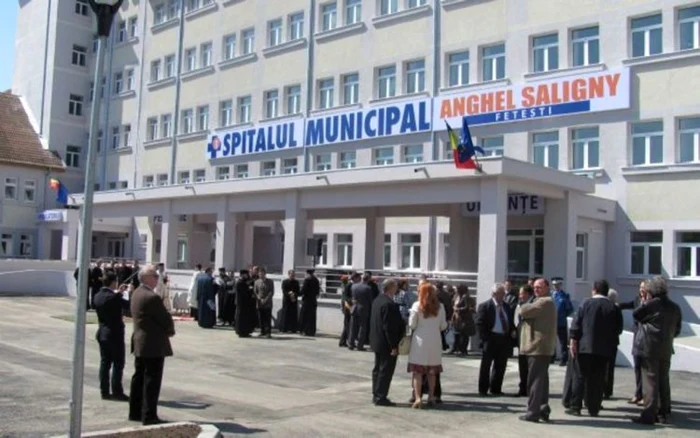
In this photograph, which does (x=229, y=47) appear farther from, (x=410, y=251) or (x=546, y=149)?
(x=546, y=149)

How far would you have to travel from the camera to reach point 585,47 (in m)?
25.1

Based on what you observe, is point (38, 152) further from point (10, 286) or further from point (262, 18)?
point (262, 18)

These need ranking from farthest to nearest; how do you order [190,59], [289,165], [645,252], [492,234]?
[190,59] < [289,165] < [645,252] < [492,234]

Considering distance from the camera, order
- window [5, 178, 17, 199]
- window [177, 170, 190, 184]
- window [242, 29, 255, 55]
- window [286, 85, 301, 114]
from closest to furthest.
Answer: window [286, 85, 301, 114], window [242, 29, 255, 55], window [177, 170, 190, 184], window [5, 178, 17, 199]

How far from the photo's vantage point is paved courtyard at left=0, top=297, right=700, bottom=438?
925 cm

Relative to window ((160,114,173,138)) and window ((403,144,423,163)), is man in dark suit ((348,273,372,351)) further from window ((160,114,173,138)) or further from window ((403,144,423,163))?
window ((160,114,173,138))

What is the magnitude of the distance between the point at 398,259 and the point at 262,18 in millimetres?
13300

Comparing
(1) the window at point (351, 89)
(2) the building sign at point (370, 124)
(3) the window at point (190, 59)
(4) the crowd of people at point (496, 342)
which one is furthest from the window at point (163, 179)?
(4) the crowd of people at point (496, 342)

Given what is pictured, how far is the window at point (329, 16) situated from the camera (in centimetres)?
3344

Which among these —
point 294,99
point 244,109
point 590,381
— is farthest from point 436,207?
point 590,381

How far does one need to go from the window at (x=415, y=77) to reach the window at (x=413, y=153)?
6.90 feet

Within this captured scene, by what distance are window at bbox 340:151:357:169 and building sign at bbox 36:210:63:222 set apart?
17.8 metres

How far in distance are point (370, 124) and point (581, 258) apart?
1080 centimetres

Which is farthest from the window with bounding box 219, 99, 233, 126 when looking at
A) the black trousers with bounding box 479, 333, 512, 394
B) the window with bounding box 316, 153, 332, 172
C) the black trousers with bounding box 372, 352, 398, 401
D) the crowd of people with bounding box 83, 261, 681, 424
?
the black trousers with bounding box 372, 352, 398, 401
